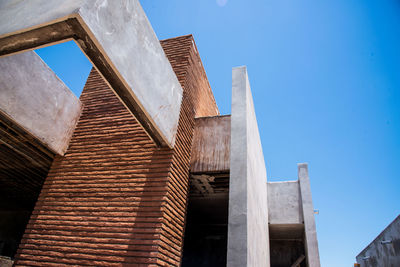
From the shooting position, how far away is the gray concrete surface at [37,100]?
5121 millimetres

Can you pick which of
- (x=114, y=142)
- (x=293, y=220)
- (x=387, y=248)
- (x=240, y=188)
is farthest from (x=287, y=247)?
(x=114, y=142)

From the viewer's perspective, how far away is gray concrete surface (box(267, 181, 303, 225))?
33.2 ft

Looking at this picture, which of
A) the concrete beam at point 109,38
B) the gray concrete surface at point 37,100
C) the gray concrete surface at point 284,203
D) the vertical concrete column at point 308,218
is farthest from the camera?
the gray concrete surface at point 284,203

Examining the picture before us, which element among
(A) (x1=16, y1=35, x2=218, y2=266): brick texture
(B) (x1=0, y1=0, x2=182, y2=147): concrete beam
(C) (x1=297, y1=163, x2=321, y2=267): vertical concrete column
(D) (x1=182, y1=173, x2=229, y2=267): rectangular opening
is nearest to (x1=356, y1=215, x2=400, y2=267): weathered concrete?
(C) (x1=297, y1=163, x2=321, y2=267): vertical concrete column

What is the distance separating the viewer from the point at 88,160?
20.2 feet

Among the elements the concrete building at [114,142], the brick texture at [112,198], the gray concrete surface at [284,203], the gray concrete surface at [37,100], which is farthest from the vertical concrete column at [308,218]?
the gray concrete surface at [37,100]

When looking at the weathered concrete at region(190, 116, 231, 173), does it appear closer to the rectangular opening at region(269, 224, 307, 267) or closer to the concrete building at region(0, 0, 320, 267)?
the concrete building at region(0, 0, 320, 267)

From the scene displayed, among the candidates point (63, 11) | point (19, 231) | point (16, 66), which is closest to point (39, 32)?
point (63, 11)

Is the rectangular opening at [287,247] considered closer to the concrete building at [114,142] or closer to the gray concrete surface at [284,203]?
the gray concrete surface at [284,203]

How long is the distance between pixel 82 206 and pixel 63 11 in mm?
3812

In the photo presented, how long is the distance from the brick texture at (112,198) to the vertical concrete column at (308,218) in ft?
18.7

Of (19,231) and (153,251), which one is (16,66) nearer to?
(153,251)

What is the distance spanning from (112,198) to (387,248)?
9.61m

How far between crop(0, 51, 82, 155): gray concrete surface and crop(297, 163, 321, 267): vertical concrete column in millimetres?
8549
